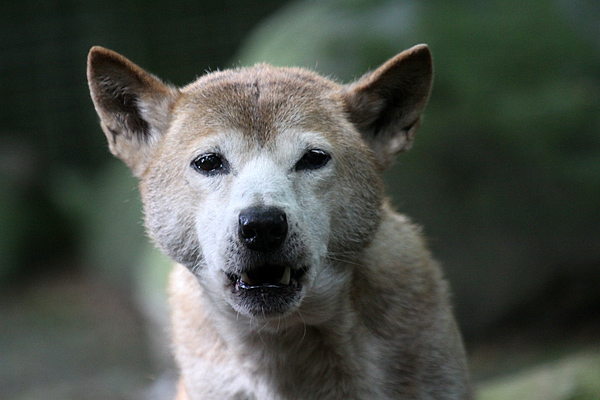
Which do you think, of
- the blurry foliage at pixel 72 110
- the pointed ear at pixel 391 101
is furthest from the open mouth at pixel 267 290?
the blurry foliage at pixel 72 110

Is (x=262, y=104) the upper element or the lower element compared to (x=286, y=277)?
upper

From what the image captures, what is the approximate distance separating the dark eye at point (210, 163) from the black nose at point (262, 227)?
0.45m

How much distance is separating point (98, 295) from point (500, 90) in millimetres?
6412

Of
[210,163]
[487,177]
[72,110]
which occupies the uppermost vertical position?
[487,177]

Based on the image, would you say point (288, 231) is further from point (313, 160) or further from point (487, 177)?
point (487, 177)

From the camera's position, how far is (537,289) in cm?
771

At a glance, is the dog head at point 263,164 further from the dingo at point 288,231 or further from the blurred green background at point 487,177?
the blurred green background at point 487,177

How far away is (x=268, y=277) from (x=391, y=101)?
1267 millimetres

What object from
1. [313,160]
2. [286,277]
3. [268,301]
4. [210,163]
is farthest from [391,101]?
[268,301]

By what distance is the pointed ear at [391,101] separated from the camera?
3.99 meters

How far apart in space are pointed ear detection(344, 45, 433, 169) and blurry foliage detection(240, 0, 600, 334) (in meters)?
3.38

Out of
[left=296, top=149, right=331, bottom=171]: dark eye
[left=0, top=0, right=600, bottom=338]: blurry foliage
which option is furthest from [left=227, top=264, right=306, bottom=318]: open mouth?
[left=0, top=0, right=600, bottom=338]: blurry foliage

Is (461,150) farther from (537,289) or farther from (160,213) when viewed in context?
(160,213)

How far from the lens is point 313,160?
3.73 m
